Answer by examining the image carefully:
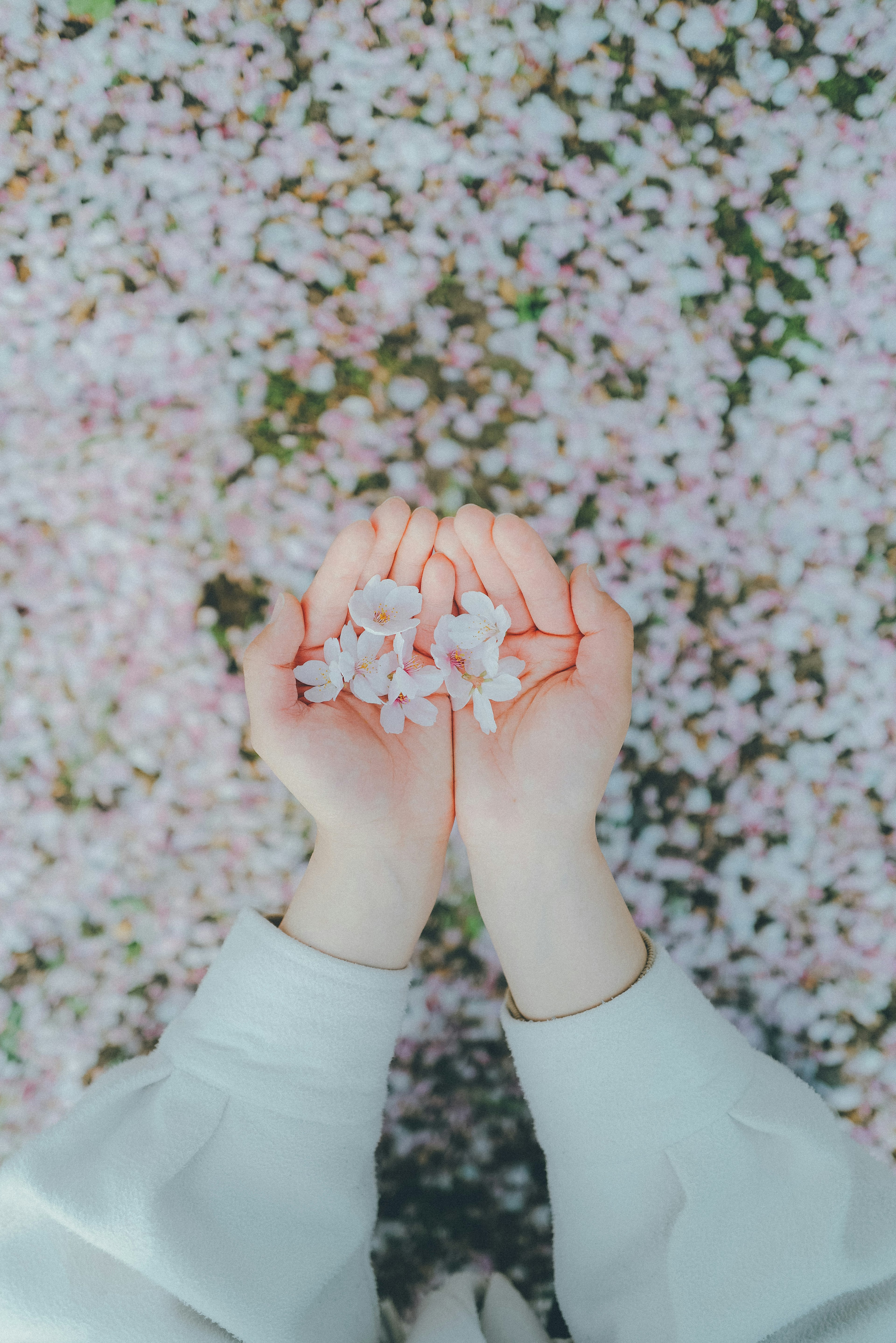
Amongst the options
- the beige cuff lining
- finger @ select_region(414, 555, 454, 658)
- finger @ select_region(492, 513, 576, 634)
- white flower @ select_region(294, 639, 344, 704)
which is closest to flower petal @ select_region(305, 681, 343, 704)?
white flower @ select_region(294, 639, 344, 704)

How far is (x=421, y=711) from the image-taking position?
1.02m

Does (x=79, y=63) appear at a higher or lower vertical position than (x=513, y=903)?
higher

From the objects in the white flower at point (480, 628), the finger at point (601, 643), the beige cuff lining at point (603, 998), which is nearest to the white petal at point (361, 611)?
the white flower at point (480, 628)

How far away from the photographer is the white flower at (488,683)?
100cm

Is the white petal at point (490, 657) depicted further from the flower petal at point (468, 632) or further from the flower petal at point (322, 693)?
the flower petal at point (322, 693)

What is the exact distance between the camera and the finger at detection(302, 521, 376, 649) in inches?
38.4

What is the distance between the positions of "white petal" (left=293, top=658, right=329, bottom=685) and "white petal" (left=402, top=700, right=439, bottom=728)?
0.10m

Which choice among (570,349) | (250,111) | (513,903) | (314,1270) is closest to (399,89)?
(250,111)

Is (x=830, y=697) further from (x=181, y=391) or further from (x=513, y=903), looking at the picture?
(x=181, y=391)

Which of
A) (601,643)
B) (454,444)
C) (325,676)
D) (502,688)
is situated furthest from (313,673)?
(454,444)

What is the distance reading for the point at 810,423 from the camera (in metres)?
1.44

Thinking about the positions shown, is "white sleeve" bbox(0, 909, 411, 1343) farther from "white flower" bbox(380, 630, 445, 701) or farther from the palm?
"white flower" bbox(380, 630, 445, 701)

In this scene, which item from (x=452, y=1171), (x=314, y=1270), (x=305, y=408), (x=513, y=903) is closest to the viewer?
(x=314, y=1270)

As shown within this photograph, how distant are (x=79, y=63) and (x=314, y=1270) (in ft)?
5.98
